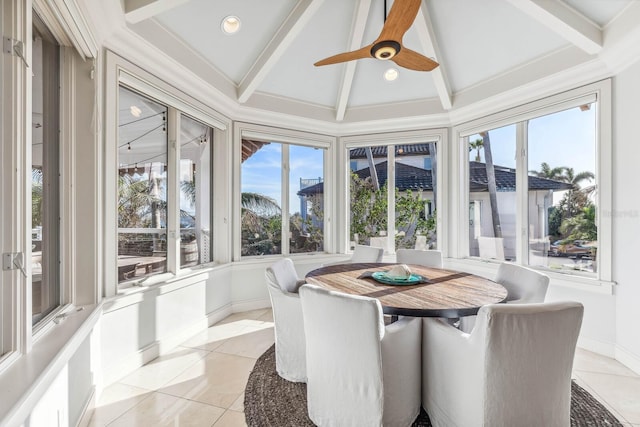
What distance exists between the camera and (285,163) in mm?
4496

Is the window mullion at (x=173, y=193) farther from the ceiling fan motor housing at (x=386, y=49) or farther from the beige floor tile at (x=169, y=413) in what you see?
the ceiling fan motor housing at (x=386, y=49)

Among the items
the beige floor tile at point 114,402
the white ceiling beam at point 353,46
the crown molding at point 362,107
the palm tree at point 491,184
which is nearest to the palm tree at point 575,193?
the palm tree at point 491,184

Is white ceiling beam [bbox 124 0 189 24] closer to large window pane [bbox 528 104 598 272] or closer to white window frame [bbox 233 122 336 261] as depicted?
white window frame [bbox 233 122 336 261]

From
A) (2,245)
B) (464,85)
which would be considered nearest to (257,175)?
(464,85)

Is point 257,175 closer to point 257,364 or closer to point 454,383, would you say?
point 257,364

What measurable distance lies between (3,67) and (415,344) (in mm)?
2296

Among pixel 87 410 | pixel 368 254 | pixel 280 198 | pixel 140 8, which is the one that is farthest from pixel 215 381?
pixel 140 8

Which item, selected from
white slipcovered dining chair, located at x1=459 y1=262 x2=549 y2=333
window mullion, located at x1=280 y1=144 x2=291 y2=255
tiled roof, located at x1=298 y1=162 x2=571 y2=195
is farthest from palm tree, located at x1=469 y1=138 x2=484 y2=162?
window mullion, located at x1=280 y1=144 x2=291 y2=255

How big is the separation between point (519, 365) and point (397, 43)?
2075 millimetres

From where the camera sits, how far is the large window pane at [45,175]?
66.7 inches

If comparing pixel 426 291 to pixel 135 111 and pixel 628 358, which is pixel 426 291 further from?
pixel 135 111

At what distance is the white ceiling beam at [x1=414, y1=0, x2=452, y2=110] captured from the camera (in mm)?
3197

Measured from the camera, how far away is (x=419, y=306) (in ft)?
5.97

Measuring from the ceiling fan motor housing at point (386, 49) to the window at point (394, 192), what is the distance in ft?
7.19
